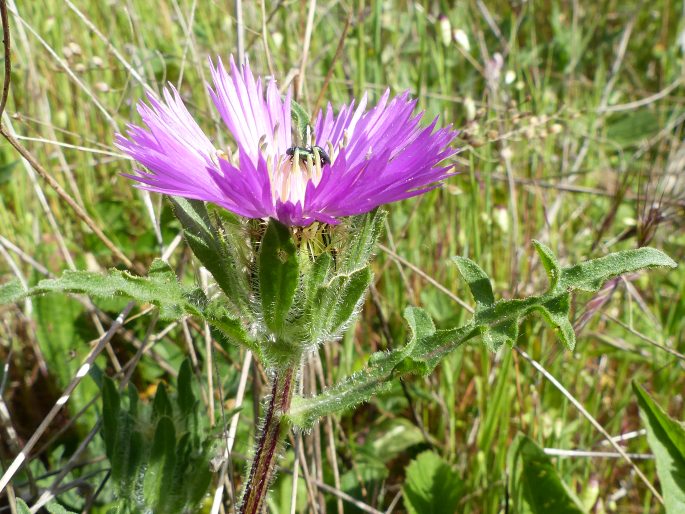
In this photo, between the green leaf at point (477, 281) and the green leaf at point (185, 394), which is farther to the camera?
the green leaf at point (185, 394)

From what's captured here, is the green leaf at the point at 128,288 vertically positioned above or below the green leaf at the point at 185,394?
above

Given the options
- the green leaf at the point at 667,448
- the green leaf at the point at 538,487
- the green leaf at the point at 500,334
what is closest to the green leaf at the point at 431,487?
the green leaf at the point at 538,487

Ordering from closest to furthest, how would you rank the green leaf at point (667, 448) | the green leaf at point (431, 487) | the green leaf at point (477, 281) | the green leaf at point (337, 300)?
1. the green leaf at point (337, 300)
2. the green leaf at point (477, 281)
3. the green leaf at point (667, 448)
4. the green leaf at point (431, 487)

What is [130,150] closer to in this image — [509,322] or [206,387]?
[509,322]

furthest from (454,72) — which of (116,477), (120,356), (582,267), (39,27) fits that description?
(116,477)

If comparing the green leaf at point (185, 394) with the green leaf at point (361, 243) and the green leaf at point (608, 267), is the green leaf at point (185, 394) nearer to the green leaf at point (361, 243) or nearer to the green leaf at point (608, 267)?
the green leaf at point (361, 243)
